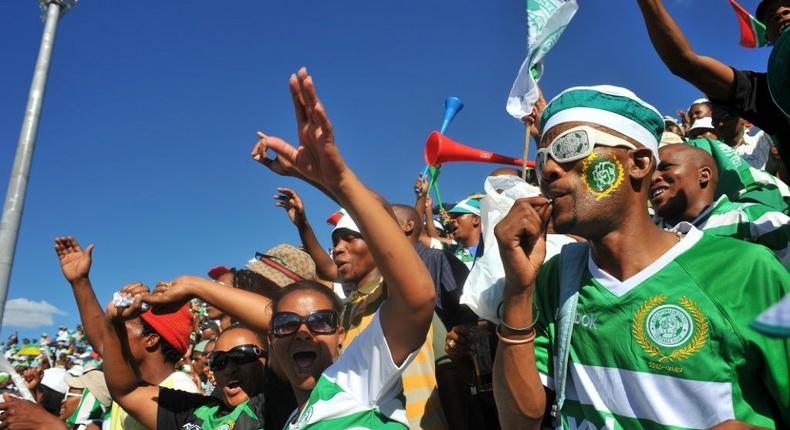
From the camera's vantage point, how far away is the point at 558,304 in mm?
2215

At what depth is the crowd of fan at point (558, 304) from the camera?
182 centimetres

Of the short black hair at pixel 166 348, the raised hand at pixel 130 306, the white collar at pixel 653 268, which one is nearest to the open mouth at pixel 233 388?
the raised hand at pixel 130 306

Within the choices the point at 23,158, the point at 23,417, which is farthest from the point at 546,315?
the point at 23,158

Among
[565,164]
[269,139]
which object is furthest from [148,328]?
[565,164]

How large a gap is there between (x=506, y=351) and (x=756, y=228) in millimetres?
1440

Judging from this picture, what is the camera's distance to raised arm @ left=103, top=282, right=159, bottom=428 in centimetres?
334

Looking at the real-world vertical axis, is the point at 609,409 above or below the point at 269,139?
below

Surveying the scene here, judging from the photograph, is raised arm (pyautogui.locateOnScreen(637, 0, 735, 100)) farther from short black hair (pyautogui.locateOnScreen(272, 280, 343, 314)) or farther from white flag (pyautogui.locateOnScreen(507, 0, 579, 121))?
short black hair (pyautogui.locateOnScreen(272, 280, 343, 314))

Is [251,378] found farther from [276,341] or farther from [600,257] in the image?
[600,257]

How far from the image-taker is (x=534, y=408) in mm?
2066

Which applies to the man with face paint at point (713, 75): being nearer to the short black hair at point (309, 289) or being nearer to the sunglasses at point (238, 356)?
the short black hair at point (309, 289)

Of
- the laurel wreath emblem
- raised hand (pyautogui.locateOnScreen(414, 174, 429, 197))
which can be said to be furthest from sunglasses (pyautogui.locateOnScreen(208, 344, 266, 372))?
raised hand (pyautogui.locateOnScreen(414, 174, 429, 197))

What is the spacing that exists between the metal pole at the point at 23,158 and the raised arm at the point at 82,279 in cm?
623

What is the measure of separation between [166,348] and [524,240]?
292 cm
